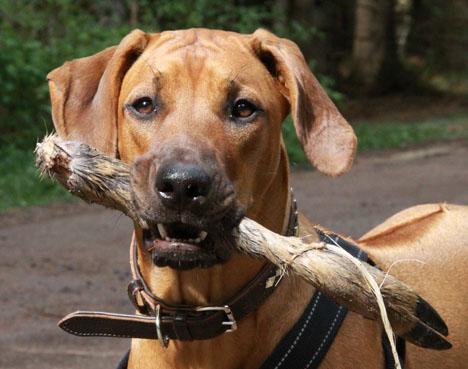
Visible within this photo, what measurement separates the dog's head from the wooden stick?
0.12 meters

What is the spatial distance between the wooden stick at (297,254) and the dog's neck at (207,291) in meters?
0.29

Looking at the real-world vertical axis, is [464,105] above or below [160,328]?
below

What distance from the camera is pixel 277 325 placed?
3770 mm

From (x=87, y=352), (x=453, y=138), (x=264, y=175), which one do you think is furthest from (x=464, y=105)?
(x=264, y=175)

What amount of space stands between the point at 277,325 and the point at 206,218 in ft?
1.83

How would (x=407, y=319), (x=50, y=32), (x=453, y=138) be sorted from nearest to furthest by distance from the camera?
1. (x=407, y=319)
2. (x=50, y=32)
3. (x=453, y=138)

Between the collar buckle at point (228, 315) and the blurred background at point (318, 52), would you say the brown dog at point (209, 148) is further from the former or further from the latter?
the blurred background at point (318, 52)

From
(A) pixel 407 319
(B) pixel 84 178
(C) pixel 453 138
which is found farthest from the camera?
(C) pixel 453 138

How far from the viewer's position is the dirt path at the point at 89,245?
20.6 feet

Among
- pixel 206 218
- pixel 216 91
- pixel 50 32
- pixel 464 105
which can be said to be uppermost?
pixel 216 91

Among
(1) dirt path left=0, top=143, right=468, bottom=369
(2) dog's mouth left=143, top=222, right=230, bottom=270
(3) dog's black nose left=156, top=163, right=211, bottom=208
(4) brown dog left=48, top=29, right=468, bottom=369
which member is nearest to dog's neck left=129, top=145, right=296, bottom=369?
(4) brown dog left=48, top=29, right=468, bottom=369

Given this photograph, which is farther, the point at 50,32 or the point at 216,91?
the point at 50,32

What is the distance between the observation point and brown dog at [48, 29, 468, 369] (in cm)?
346

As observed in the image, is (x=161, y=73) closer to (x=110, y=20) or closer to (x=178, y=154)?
(x=178, y=154)
